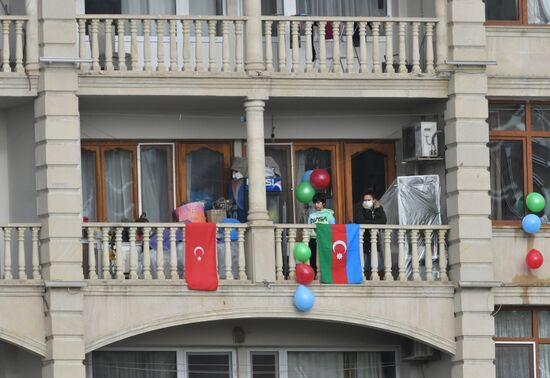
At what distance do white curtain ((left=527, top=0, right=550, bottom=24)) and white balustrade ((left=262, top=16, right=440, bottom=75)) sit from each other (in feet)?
6.45

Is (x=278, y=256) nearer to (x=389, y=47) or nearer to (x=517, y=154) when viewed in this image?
(x=389, y=47)

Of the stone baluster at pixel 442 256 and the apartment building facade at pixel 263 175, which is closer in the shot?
the apartment building facade at pixel 263 175

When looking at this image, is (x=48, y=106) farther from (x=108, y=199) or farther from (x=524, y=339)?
(x=524, y=339)

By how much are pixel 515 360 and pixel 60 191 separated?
844 cm

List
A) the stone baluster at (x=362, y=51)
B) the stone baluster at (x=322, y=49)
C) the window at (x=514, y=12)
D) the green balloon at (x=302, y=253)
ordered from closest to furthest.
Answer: the green balloon at (x=302, y=253) < the stone baluster at (x=322, y=49) < the stone baluster at (x=362, y=51) < the window at (x=514, y=12)

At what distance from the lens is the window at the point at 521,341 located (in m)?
40.8

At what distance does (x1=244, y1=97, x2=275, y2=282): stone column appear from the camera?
39344 millimetres

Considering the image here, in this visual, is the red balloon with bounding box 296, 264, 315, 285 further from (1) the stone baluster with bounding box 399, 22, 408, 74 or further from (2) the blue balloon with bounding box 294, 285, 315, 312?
(1) the stone baluster with bounding box 399, 22, 408, 74

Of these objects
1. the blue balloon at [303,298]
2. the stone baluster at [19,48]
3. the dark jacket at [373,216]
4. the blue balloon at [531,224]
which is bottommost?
the blue balloon at [303,298]

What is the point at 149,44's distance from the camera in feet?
130

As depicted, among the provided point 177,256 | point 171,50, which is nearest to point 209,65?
point 171,50

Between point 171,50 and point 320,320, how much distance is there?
5.14m

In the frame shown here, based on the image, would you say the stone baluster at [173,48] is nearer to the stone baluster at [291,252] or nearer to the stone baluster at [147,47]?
the stone baluster at [147,47]

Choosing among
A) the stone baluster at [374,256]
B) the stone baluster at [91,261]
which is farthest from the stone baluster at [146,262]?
the stone baluster at [374,256]
